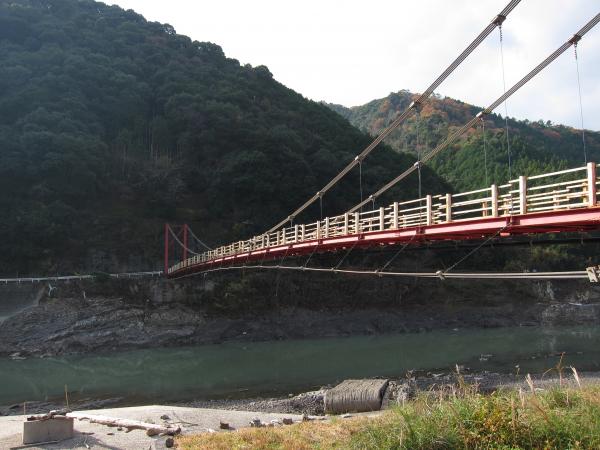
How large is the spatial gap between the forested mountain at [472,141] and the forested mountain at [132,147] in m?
11.2

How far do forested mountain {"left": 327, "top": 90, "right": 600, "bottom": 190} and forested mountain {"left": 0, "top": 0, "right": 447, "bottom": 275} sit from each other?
1118 cm

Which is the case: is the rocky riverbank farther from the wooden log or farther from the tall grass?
the tall grass

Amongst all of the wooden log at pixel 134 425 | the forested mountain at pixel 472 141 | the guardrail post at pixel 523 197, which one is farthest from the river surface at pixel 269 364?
the forested mountain at pixel 472 141

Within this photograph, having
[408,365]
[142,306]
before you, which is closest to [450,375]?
[408,365]

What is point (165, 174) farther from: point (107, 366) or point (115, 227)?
point (107, 366)

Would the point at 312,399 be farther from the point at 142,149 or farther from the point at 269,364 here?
the point at 142,149

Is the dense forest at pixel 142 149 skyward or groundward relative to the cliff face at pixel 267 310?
skyward

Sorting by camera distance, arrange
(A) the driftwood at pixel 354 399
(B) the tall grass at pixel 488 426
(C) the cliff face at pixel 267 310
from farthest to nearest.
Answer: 1. (C) the cliff face at pixel 267 310
2. (A) the driftwood at pixel 354 399
3. (B) the tall grass at pixel 488 426

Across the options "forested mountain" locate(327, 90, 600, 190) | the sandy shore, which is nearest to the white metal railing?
the sandy shore

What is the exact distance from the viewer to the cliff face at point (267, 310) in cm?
2575

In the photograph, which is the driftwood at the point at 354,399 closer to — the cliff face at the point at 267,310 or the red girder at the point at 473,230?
the red girder at the point at 473,230

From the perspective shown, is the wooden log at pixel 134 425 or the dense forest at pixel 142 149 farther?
the dense forest at pixel 142 149

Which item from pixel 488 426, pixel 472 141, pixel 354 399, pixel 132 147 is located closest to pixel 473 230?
pixel 488 426

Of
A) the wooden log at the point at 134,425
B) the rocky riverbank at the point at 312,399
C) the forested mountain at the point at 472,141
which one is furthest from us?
the forested mountain at the point at 472,141
